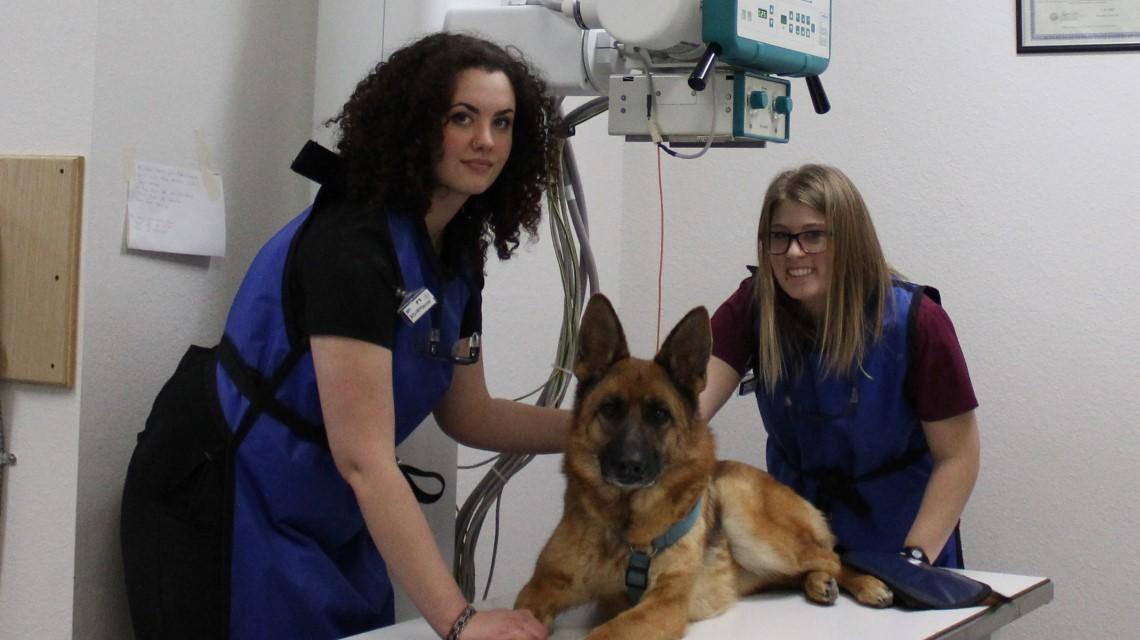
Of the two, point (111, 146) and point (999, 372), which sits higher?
point (111, 146)

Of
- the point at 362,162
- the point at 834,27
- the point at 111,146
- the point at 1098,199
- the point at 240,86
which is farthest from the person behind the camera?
the point at 834,27

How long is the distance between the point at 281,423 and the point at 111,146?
1.82 feet

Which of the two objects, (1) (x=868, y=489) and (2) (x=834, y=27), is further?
(2) (x=834, y=27)

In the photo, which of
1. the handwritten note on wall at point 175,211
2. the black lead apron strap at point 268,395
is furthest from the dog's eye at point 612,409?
the handwritten note on wall at point 175,211

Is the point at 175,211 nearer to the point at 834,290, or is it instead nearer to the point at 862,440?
the point at 834,290

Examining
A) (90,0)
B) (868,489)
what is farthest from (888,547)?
(90,0)

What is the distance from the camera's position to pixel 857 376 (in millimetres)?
2006

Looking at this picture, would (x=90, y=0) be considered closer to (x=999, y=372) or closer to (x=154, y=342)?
(x=154, y=342)

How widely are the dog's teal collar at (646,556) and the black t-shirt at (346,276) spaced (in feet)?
1.59

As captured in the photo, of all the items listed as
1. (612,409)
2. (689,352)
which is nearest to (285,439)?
(612,409)

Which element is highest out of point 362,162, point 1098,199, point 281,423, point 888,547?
point 1098,199

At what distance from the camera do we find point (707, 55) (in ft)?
5.62

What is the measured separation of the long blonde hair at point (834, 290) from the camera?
1993 millimetres

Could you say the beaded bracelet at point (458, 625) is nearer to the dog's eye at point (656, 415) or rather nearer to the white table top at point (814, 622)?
the white table top at point (814, 622)
